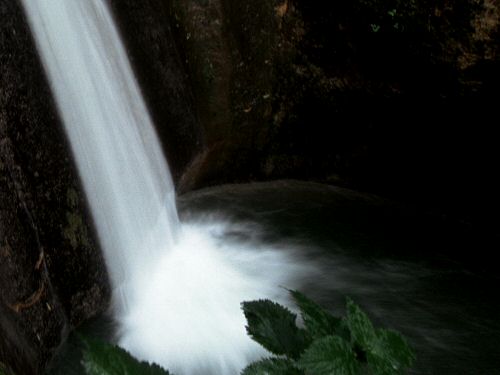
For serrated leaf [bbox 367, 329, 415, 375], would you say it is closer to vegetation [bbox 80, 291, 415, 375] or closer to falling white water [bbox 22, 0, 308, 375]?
vegetation [bbox 80, 291, 415, 375]

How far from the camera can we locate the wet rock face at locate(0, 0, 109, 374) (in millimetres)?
2482

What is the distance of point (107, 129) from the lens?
151 inches

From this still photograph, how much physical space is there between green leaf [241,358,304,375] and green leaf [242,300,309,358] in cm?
6

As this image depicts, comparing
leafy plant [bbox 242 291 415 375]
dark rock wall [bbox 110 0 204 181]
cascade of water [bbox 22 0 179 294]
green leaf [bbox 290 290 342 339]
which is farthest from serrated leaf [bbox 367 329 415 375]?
dark rock wall [bbox 110 0 204 181]

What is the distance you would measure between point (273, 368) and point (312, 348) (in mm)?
183

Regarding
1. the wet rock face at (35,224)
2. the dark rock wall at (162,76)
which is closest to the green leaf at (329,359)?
the wet rock face at (35,224)

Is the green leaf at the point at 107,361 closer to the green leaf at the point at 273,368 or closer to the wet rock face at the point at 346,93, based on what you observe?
the green leaf at the point at 273,368

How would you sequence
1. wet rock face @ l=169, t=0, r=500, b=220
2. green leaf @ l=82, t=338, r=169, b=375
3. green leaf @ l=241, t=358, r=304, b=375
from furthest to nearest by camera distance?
wet rock face @ l=169, t=0, r=500, b=220
green leaf @ l=241, t=358, r=304, b=375
green leaf @ l=82, t=338, r=169, b=375

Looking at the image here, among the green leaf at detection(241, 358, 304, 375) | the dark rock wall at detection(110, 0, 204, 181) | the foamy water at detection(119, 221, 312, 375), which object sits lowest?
the foamy water at detection(119, 221, 312, 375)

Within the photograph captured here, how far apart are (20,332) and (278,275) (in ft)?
7.66

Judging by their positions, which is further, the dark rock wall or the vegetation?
the dark rock wall

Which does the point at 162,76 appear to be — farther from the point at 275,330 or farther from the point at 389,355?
the point at 389,355

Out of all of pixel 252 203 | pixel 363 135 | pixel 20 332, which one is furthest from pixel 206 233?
pixel 20 332

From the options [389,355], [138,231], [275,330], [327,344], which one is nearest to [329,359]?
[327,344]
